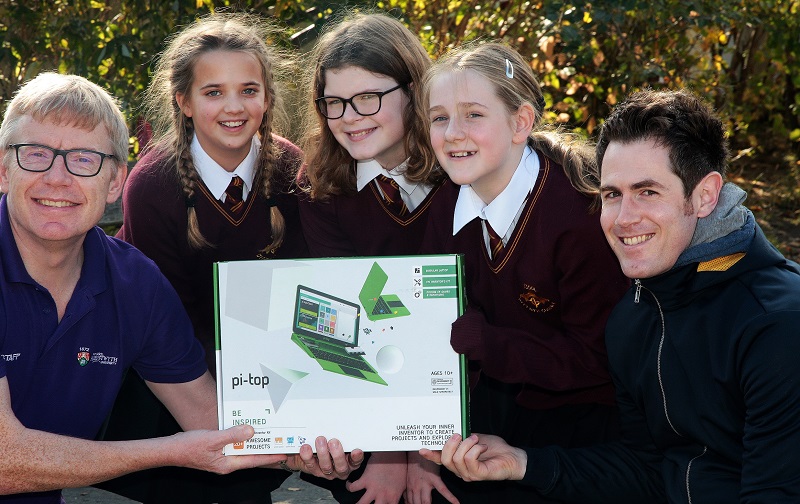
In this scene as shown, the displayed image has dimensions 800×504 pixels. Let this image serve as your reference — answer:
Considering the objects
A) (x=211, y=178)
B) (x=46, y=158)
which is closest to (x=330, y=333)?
(x=46, y=158)

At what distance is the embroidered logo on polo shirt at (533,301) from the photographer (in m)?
3.24

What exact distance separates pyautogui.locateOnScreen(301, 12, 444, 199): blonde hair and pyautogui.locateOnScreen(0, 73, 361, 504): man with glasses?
0.90 metres

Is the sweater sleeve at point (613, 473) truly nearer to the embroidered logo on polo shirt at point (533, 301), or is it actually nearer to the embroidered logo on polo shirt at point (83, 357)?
the embroidered logo on polo shirt at point (533, 301)

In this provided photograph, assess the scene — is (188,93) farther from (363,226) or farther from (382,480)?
(382,480)

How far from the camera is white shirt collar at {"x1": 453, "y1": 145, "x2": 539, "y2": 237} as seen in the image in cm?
326

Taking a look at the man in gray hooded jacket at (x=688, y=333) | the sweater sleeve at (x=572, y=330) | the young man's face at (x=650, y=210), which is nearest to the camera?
the man in gray hooded jacket at (x=688, y=333)

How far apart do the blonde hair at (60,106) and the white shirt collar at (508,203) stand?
1177 millimetres

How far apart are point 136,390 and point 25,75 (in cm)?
282

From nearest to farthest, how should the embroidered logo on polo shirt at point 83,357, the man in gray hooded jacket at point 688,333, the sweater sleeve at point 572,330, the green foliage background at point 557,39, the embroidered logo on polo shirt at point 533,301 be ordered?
the man in gray hooded jacket at point 688,333, the embroidered logo on polo shirt at point 83,357, the sweater sleeve at point 572,330, the embroidered logo on polo shirt at point 533,301, the green foliage background at point 557,39

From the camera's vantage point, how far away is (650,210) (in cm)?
275

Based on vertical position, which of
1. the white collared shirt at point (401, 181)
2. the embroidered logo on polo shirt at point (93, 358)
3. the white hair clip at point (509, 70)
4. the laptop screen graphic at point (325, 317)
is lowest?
the embroidered logo on polo shirt at point (93, 358)

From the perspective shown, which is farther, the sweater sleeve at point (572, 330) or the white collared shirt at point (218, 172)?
the white collared shirt at point (218, 172)

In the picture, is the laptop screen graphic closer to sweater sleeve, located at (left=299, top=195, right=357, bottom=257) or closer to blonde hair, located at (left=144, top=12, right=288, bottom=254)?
sweater sleeve, located at (left=299, top=195, right=357, bottom=257)

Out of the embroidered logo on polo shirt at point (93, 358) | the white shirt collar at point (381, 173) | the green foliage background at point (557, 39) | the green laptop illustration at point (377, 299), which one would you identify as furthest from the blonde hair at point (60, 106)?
the green foliage background at point (557, 39)
